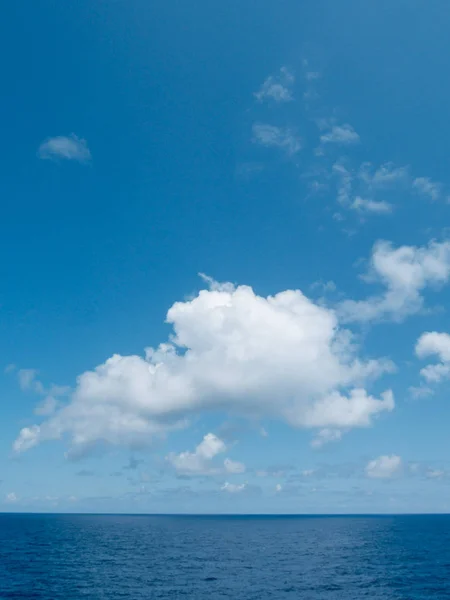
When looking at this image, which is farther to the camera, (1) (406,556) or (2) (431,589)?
(1) (406,556)

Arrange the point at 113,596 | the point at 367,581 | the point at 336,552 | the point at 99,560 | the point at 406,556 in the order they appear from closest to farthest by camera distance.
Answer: the point at 113,596
the point at 367,581
the point at 99,560
the point at 406,556
the point at 336,552

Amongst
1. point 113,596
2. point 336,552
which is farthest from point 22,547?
point 336,552

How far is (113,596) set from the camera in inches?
3049

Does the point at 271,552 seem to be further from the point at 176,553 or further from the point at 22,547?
the point at 22,547

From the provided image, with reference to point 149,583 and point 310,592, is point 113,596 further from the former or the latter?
point 310,592

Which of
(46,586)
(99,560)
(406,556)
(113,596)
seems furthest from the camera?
(406,556)

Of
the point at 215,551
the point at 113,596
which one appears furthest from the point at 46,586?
the point at 215,551

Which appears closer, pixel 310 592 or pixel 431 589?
pixel 310 592

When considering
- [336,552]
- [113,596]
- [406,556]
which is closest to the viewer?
[113,596]

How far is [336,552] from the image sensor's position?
142m

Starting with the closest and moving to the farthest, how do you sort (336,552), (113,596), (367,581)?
(113,596)
(367,581)
(336,552)

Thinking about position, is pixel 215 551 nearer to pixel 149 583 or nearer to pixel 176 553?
pixel 176 553

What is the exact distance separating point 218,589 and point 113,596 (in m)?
18.8

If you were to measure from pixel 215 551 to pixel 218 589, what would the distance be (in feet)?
219
